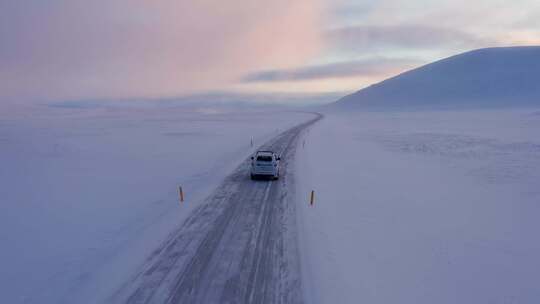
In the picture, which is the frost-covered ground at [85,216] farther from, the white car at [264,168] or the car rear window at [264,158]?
the car rear window at [264,158]

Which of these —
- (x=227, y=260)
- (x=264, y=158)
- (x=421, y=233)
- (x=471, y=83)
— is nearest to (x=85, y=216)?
(x=227, y=260)

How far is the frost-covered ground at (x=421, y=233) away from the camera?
25.4 ft

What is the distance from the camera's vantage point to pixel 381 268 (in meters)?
8.57

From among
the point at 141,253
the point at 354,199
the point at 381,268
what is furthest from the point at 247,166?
the point at 381,268

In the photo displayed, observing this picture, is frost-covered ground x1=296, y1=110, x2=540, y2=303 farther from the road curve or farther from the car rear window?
the car rear window

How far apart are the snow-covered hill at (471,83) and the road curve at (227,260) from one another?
13415cm

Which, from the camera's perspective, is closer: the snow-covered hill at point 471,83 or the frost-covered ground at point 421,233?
the frost-covered ground at point 421,233

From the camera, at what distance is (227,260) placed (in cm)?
868

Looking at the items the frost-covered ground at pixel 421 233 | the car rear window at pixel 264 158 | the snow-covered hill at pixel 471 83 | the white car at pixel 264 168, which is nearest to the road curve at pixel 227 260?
the frost-covered ground at pixel 421 233

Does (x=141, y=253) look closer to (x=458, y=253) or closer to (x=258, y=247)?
(x=258, y=247)

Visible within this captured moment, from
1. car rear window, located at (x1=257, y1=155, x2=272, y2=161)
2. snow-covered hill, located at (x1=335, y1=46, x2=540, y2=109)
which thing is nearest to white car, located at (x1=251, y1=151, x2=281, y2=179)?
car rear window, located at (x1=257, y1=155, x2=272, y2=161)

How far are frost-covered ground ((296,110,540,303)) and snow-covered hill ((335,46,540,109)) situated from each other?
402 feet

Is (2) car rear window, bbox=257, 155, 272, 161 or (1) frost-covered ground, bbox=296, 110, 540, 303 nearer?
(1) frost-covered ground, bbox=296, 110, 540, 303

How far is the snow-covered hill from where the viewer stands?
126 metres
